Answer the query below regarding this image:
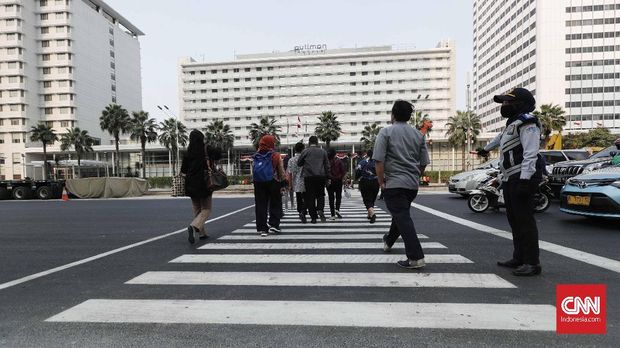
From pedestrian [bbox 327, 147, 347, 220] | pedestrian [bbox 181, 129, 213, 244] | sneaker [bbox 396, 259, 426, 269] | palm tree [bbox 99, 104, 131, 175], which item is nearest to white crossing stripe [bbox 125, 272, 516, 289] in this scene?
sneaker [bbox 396, 259, 426, 269]

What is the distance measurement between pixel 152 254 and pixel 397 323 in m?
3.88

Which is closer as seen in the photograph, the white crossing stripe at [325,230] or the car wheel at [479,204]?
the white crossing stripe at [325,230]

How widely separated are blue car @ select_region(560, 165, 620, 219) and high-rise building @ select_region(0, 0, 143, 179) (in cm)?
8750

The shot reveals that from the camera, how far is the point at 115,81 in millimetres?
94438

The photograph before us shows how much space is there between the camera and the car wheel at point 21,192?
75.8 feet

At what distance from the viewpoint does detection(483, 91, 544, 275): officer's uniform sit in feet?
12.8

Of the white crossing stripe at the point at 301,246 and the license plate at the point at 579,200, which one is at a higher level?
the license plate at the point at 579,200

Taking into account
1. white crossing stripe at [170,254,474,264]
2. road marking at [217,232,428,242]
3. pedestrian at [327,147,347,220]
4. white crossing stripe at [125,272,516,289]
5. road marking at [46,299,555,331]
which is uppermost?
pedestrian at [327,147,347,220]

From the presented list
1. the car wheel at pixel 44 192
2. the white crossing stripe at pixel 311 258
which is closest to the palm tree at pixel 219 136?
the car wheel at pixel 44 192

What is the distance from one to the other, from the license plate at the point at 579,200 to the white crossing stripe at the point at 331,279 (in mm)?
4449

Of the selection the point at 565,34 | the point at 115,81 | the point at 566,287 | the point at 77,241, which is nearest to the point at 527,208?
the point at 566,287

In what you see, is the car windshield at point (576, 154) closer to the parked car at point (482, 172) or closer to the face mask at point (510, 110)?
the parked car at point (482, 172)

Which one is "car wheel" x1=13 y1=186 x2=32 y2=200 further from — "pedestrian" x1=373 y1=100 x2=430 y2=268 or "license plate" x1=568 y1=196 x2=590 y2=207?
"license plate" x1=568 y1=196 x2=590 y2=207

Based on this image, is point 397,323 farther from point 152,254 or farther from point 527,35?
point 527,35
